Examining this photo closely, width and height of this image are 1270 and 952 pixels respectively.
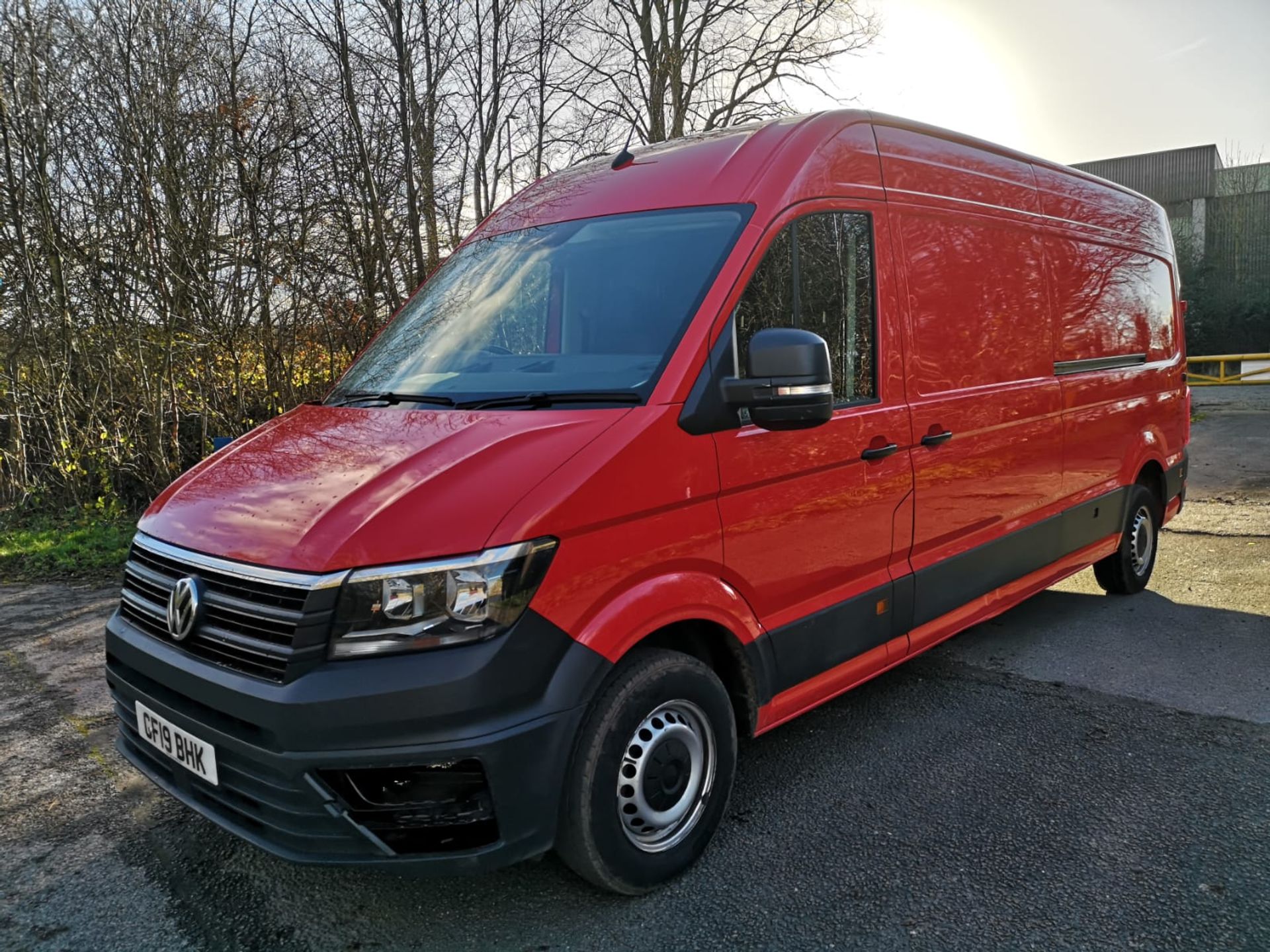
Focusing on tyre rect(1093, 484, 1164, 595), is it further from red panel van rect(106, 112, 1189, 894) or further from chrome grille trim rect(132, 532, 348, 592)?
chrome grille trim rect(132, 532, 348, 592)

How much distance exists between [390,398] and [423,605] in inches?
44.8

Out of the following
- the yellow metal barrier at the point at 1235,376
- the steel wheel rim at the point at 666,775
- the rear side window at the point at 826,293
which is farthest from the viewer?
A: the yellow metal barrier at the point at 1235,376

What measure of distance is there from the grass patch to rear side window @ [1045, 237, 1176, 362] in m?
6.74

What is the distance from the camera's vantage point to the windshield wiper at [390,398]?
2.97 metres

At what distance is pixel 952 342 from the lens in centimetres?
377

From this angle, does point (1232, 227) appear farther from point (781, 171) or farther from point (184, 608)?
point (184, 608)

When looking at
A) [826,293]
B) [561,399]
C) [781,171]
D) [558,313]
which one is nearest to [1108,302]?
[826,293]

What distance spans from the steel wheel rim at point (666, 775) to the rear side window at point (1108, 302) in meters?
2.97

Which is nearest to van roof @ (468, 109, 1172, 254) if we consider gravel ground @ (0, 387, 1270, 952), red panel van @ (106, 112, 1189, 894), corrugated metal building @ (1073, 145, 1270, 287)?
red panel van @ (106, 112, 1189, 894)

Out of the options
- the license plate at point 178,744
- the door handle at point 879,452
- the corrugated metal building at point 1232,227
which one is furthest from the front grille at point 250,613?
the corrugated metal building at point 1232,227

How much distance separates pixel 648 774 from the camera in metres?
2.62

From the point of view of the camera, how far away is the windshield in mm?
2848

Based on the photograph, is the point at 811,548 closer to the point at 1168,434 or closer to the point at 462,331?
the point at 462,331

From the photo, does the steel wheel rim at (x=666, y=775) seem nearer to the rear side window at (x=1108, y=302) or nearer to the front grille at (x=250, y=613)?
the front grille at (x=250, y=613)
